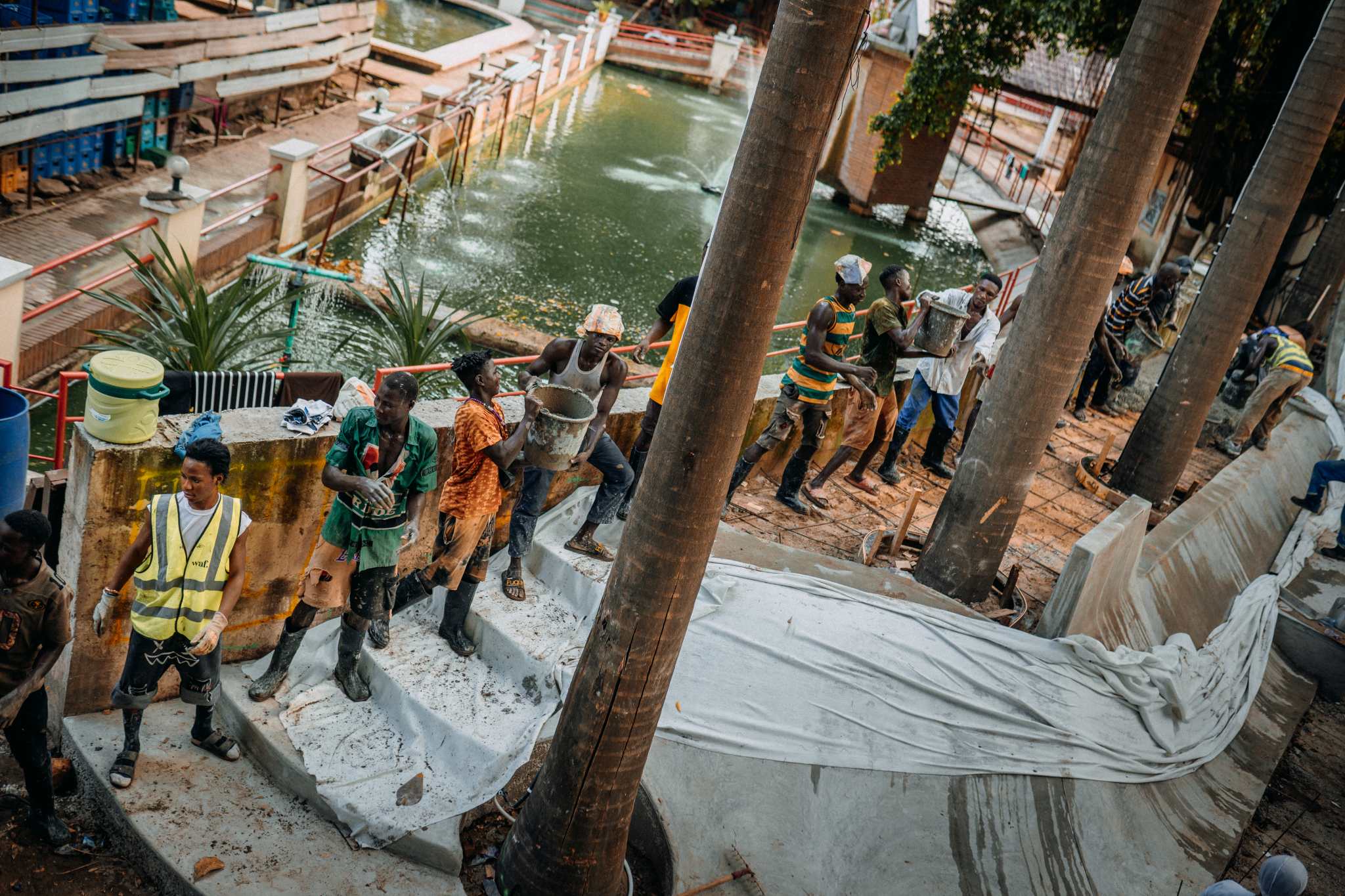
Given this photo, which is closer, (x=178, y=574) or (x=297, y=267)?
(x=178, y=574)

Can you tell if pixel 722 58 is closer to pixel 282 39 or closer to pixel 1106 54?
pixel 282 39

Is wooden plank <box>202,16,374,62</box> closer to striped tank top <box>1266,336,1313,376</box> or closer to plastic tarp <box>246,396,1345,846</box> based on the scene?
plastic tarp <box>246,396,1345,846</box>

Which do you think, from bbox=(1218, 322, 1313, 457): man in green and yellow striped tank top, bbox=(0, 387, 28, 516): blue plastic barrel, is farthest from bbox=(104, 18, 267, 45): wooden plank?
bbox=(1218, 322, 1313, 457): man in green and yellow striped tank top

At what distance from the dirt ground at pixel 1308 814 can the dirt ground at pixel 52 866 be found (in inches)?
224

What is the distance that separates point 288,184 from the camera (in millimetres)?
13031

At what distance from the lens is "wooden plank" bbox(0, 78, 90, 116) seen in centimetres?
1134

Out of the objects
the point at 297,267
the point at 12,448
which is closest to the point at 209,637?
the point at 12,448

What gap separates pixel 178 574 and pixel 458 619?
5.43ft

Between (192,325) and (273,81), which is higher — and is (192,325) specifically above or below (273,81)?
below

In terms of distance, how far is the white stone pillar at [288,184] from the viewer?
13.0 m

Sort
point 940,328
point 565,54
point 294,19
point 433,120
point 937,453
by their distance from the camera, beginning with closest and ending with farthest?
1. point 940,328
2. point 937,453
3. point 433,120
4. point 294,19
5. point 565,54

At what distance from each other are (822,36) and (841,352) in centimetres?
423

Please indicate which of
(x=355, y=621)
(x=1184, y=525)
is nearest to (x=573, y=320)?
(x=1184, y=525)

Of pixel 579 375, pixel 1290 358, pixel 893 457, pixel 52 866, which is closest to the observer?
pixel 52 866
